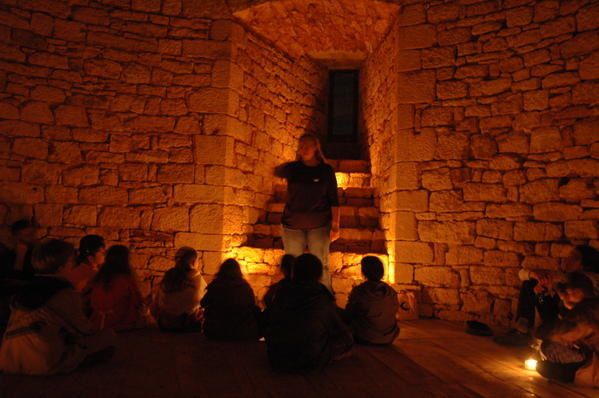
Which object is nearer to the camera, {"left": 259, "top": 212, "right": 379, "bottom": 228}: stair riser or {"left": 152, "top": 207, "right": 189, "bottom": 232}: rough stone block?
{"left": 152, "top": 207, "right": 189, "bottom": 232}: rough stone block

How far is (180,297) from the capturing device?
3941 mm

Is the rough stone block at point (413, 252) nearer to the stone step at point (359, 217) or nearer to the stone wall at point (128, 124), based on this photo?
the stone step at point (359, 217)

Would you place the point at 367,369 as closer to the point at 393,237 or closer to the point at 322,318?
the point at 322,318

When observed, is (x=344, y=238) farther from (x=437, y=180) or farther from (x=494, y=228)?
(x=494, y=228)

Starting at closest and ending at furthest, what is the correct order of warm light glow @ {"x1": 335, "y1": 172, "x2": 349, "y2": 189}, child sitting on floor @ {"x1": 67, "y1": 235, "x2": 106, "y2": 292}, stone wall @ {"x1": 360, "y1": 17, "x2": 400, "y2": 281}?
1. child sitting on floor @ {"x1": 67, "y1": 235, "x2": 106, "y2": 292}
2. stone wall @ {"x1": 360, "y1": 17, "x2": 400, "y2": 281}
3. warm light glow @ {"x1": 335, "y1": 172, "x2": 349, "y2": 189}

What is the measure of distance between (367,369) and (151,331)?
2047 mm

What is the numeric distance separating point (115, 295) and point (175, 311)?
0.53 meters

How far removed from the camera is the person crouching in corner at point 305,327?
2.92 meters

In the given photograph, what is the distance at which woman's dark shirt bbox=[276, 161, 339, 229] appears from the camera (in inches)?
166

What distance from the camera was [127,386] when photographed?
2.65 m

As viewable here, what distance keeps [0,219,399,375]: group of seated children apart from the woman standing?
1.93ft

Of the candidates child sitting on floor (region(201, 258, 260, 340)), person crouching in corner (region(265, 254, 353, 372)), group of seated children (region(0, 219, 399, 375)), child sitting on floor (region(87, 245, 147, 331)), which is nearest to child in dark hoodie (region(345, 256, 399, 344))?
group of seated children (region(0, 219, 399, 375))

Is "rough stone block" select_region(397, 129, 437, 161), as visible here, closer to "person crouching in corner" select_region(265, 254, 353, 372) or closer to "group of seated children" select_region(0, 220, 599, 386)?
"group of seated children" select_region(0, 220, 599, 386)

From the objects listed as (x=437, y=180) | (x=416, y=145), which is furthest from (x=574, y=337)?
(x=416, y=145)
